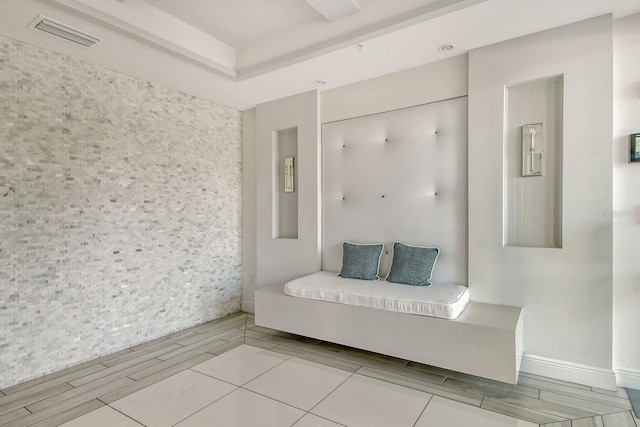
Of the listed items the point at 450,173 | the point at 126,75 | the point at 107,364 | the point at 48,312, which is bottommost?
the point at 107,364

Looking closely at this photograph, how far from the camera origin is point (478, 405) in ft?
7.81

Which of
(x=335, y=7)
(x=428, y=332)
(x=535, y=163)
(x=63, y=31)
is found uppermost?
(x=335, y=7)

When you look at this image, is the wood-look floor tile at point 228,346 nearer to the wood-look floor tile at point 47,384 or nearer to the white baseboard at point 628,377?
the wood-look floor tile at point 47,384

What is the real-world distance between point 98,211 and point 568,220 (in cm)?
424

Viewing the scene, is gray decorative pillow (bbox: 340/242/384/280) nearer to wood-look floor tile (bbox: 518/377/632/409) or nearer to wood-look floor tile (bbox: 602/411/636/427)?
wood-look floor tile (bbox: 518/377/632/409)

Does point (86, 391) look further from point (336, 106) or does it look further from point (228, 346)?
point (336, 106)

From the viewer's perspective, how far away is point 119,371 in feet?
9.87

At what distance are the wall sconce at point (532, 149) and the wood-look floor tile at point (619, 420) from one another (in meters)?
1.80

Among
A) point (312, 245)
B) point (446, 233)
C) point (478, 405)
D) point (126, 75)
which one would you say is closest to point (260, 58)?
point (126, 75)

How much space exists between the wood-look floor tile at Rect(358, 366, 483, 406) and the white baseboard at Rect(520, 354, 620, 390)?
0.65 metres

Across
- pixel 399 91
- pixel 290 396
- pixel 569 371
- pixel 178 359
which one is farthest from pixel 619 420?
pixel 178 359

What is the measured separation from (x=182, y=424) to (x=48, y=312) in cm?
173

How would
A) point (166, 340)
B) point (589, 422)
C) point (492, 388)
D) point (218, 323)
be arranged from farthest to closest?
1. point (218, 323)
2. point (166, 340)
3. point (492, 388)
4. point (589, 422)

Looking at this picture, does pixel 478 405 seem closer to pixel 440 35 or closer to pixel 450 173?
pixel 450 173
